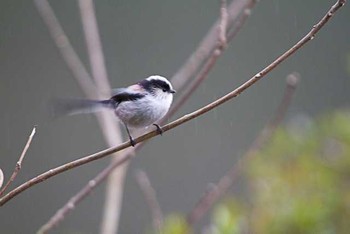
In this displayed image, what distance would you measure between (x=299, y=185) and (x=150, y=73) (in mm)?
3647

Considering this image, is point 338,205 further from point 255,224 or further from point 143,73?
point 143,73

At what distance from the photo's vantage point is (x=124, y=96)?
2.28 m

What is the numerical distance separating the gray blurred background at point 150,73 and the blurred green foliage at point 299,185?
3.20 m

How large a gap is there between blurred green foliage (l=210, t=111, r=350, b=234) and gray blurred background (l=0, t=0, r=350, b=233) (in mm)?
3202

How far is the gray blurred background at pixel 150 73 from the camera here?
233 inches

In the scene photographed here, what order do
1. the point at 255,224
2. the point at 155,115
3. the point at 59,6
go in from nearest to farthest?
the point at 155,115 < the point at 255,224 < the point at 59,6

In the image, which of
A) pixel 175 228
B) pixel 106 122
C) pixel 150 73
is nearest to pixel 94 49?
pixel 106 122

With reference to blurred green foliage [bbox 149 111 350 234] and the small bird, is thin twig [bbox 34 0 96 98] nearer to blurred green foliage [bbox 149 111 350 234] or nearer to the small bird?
the small bird

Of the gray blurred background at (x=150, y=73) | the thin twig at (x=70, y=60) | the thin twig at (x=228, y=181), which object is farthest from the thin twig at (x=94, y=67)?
the gray blurred background at (x=150, y=73)

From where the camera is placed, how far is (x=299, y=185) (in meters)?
2.42

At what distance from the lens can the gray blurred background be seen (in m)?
5.91

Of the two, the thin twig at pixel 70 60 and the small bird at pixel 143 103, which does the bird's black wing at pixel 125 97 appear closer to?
the small bird at pixel 143 103

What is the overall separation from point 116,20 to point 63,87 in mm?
877

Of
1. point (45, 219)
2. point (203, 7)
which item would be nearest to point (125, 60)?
point (203, 7)
